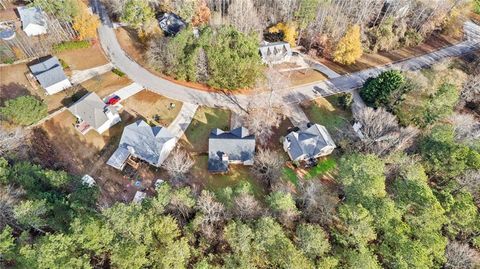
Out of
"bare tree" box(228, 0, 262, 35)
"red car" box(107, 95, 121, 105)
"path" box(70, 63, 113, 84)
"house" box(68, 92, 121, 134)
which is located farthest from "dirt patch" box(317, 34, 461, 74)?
"house" box(68, 92, 121, 134)

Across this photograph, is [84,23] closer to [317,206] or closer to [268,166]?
[268,166]

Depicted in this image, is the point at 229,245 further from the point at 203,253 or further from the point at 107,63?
the point at 107,63

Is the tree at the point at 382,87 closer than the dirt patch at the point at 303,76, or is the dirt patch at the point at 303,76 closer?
the tree at the point at 382,87

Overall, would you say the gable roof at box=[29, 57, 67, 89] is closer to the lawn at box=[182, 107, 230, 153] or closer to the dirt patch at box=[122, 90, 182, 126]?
the dirt patch at box=[122, 90, 182, 126]

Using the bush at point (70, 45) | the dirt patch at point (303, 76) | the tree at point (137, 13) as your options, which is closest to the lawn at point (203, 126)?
the dirt patch at point (303, 76)

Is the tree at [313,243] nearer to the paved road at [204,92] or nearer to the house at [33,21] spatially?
the paved road at [204,92]

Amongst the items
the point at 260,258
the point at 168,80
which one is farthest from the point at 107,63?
the point at 260,258
